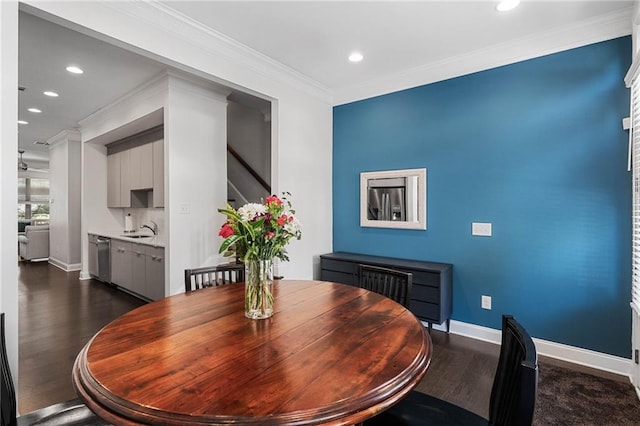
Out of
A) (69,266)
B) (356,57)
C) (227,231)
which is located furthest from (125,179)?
(227,231)

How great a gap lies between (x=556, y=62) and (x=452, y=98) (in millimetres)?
869

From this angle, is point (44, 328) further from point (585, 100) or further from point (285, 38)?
point (585, 100)

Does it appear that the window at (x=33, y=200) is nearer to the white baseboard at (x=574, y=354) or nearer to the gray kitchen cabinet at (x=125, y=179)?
the gray kitchen cabinet at (x=125, y=179)

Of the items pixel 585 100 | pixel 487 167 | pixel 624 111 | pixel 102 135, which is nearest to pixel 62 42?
pixel 102 135

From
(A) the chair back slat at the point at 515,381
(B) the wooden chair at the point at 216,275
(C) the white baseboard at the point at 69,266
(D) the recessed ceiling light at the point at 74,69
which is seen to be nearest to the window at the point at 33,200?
(C) the white baseboard at the point at 69,266

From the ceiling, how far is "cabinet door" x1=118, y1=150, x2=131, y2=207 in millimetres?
1420

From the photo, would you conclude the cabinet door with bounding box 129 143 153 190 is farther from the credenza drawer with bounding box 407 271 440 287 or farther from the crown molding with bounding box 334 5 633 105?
the credenza drawer with bounding box 407 271 440 287

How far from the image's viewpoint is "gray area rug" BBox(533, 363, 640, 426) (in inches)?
77.5

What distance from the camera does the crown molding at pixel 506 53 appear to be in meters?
2.53

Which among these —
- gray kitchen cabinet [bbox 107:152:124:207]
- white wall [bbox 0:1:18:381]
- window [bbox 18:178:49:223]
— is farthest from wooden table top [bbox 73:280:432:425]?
window [bbox 18:178:49:223]

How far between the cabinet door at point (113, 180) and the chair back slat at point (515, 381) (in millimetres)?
5971

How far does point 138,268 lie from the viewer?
4.29 m

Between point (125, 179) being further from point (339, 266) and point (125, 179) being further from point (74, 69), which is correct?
point (339, 266)

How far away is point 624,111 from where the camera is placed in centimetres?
249
